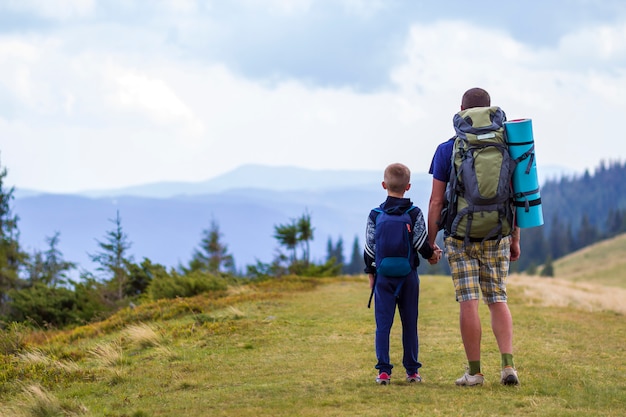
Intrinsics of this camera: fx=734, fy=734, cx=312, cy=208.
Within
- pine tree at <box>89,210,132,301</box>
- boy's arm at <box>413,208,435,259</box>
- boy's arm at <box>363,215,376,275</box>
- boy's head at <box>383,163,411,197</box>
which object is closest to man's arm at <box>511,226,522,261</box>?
boy's arm at <box>413,208,435,259</box>

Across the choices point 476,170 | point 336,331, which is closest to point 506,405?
point 476,170

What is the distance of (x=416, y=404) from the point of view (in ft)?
20.4

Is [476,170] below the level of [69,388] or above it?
above

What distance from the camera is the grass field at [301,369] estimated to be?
640cm

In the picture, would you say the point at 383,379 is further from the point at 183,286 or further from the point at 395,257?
the point at 183,286

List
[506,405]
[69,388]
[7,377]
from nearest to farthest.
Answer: [506,405]
[69,388]
[7,377]

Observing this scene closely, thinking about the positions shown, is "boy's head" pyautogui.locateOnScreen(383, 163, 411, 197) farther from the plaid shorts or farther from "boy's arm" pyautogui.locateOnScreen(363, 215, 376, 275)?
the plaid shorts

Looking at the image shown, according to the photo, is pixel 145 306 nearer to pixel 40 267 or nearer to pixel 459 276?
pixel 459 276

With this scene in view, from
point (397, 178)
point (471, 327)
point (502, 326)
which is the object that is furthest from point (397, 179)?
point (502, 326)

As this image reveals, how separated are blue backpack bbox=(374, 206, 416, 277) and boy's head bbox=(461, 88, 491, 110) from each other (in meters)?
1.21

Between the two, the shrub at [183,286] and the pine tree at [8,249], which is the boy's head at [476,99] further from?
the pine tree at [8,249]

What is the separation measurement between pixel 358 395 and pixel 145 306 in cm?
1125

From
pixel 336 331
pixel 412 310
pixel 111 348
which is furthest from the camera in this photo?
pixel 336 331

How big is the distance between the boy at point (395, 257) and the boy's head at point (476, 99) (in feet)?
2.86
